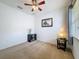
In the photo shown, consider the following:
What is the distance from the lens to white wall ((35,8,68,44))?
4.43m

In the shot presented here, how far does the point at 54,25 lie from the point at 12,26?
2.99 meters

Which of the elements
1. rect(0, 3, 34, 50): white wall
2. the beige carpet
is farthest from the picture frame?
the beige carpet

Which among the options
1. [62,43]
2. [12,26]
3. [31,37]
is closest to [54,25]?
[62,43]

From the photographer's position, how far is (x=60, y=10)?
458 cm

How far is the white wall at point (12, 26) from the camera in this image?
157 inches

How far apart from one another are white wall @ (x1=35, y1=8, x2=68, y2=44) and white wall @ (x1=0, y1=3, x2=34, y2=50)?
1.07 m

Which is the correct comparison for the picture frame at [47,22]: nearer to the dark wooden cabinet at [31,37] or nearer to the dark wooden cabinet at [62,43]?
the dark wooden cabinet at [31,37]

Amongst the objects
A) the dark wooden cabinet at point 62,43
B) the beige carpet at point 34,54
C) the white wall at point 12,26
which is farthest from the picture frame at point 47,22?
the beige carpet at point 34,54

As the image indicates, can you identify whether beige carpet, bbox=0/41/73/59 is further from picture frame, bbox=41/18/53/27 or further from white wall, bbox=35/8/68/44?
picture frame, bbox=41/18/53/27

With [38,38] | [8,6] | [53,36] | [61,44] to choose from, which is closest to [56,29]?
[53,36]

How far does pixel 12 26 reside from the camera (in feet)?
14.9

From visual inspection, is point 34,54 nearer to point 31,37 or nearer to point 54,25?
point 54,25

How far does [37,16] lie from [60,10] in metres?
2.42

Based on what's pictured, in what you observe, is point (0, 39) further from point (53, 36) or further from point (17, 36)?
point (53, 36)
